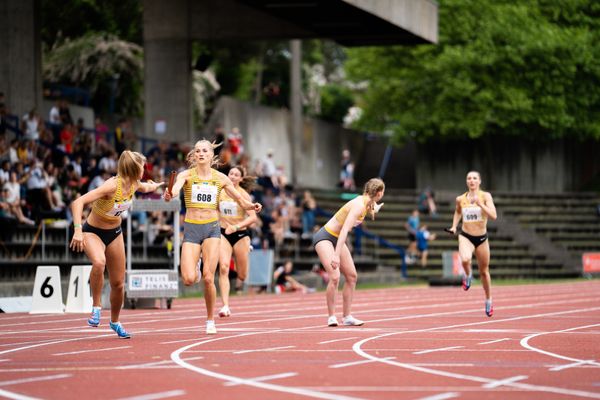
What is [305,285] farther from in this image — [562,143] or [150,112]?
[562,143]

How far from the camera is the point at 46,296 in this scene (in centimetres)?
2350

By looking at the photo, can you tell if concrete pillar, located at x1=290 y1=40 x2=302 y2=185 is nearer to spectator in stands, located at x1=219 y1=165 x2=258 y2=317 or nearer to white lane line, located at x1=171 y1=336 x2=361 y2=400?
spectator in stands, located at x1=219 y1=165 x2=258 y2=317

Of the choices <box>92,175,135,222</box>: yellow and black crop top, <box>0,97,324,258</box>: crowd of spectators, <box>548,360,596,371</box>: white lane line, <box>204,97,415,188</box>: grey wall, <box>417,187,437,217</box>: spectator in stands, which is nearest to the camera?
<box>548,360,596,371</box>: white lane line

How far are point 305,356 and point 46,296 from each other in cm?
1052

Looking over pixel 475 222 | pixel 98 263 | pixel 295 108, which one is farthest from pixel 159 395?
pixel 295 108

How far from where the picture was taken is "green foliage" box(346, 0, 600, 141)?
55938 mm

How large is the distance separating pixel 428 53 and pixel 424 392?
161ft

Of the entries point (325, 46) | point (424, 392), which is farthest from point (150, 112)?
point (325, 46)

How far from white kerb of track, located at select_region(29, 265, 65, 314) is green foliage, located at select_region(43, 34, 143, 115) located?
85.5 feet

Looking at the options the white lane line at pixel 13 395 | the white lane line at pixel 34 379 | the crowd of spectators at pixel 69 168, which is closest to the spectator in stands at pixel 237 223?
the crowd of spectators at pixel 69 168

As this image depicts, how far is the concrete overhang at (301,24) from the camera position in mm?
38125

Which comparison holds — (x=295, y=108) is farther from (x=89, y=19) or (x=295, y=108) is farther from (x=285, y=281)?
(x=285, y=281)

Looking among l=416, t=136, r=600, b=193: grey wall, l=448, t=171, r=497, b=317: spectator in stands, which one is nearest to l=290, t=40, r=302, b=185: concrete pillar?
l=416, t=136, r=600, b=193: grey wall

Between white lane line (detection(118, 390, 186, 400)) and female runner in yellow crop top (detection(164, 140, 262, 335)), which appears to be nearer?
white lane line (detection(118, 390, 186, 400))
